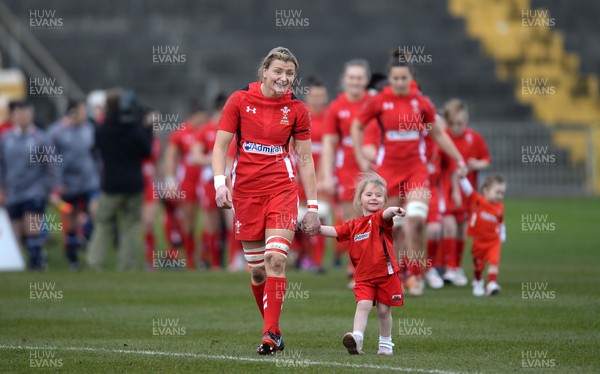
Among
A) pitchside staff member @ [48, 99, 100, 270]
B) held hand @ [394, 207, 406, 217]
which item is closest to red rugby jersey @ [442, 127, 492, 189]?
held hand @ [394, 207, 406, 217]

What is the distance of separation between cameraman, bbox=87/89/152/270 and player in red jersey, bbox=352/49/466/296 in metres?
5.70

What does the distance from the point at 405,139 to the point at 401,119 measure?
254 millimetres

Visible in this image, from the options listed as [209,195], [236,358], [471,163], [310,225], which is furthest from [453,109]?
[236,358]

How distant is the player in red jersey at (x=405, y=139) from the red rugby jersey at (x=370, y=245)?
416 cm

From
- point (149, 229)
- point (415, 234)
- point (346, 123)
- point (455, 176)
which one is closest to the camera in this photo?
point (415, 234)

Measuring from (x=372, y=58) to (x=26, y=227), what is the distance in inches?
612

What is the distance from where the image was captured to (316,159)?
19031mm

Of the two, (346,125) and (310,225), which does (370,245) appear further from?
(346,125)

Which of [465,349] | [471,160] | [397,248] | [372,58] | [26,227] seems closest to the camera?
[465,349]

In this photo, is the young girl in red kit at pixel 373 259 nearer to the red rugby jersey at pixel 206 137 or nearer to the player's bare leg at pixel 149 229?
the red rugby jersey at pixel 206 137

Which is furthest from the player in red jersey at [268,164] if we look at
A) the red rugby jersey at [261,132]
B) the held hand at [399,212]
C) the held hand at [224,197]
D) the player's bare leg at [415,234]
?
the player's bare leg at [415,234]

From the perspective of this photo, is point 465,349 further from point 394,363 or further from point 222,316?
point 222,316

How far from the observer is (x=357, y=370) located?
876 cm

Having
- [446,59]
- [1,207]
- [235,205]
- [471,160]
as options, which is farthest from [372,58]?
[235,205]
